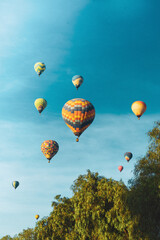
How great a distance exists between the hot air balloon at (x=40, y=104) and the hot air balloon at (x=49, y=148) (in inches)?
269

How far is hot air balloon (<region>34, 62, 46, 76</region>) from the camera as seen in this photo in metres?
52.9

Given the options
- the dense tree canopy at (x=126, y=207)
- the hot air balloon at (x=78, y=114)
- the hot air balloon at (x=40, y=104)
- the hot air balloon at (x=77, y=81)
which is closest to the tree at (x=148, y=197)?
the dense tree canopy at (x=126, y=207)

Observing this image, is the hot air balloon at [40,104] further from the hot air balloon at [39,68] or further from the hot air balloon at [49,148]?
the hot air balloon at [49,148]

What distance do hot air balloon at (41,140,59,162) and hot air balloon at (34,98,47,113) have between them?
6.83 meters

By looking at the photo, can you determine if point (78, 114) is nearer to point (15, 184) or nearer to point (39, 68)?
point (39, 68)

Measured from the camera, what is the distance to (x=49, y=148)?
55.2 metres

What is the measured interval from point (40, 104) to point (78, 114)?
14.3 m

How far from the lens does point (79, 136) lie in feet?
132

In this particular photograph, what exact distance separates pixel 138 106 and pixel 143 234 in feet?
72.5

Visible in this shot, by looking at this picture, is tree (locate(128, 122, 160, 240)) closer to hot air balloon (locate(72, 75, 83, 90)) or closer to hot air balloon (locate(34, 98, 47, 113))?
hot air balloon (locate(72, 75, 83, 90))

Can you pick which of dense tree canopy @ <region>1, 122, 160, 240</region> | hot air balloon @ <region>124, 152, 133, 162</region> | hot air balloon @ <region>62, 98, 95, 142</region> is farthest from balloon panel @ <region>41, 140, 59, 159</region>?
dense tree canopy @ <region>1, 122, 160, 240</region>

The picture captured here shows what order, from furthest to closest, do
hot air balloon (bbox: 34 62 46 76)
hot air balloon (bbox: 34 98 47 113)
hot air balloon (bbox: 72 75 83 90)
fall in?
hot air balloon (bbox: 34 62 46 76) → hot air balloon (bbox: 34 98 47 113) → hot air balloon (bbox: 72 75 83 90)

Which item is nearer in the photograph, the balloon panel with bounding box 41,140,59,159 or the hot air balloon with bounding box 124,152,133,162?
the balloon panel with bounding box 41,140,59,159

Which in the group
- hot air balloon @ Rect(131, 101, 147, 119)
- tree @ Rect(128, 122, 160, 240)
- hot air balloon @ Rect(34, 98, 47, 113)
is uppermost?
hot air balloon @ Rect(34, 98, 47, 113)
